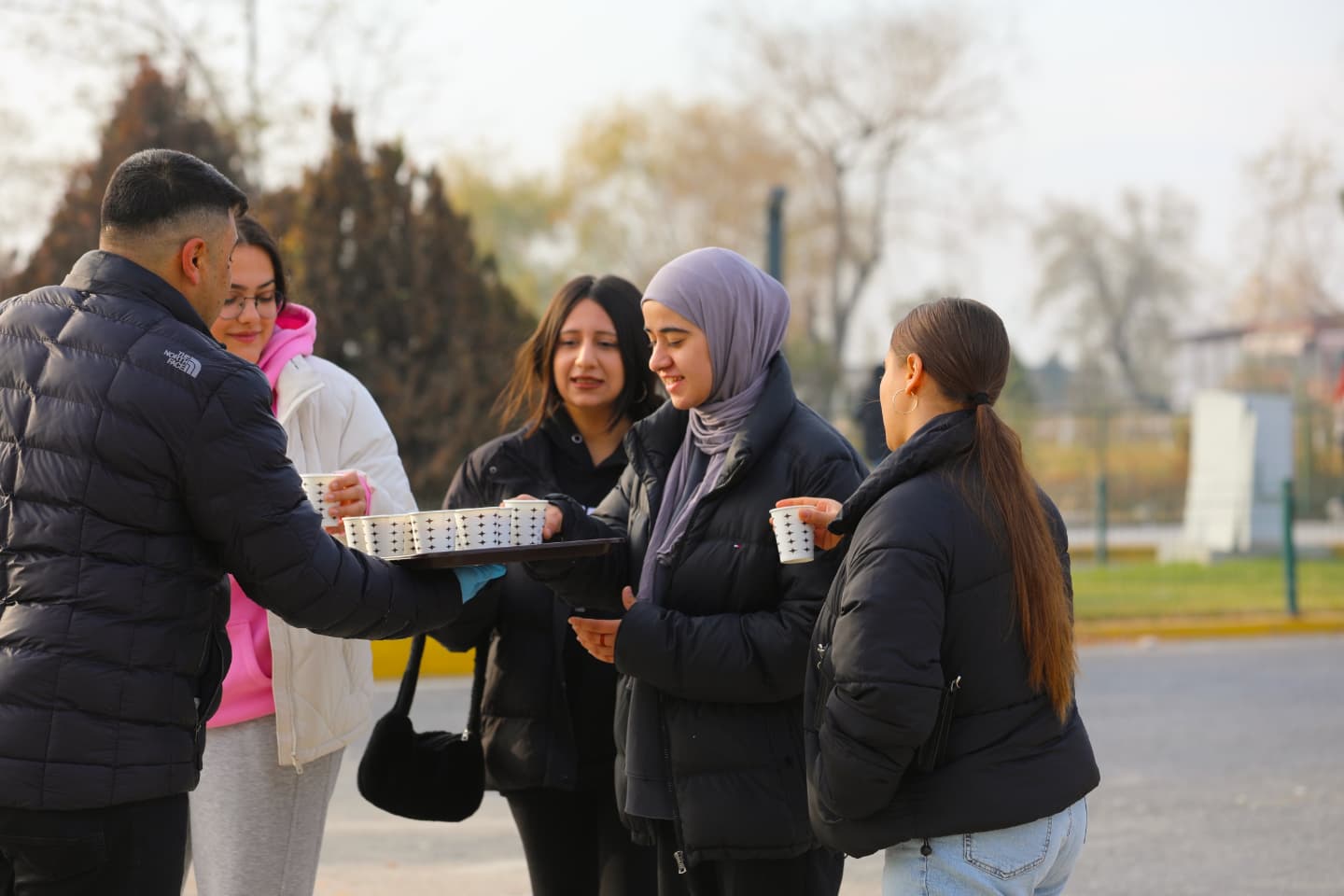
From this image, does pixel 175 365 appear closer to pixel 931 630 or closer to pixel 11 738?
pixel 11 738

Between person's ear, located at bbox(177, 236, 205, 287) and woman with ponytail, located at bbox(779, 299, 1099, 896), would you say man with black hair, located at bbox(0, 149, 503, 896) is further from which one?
woman with ponytail, located at bbox(779, 299, 1099, 896)

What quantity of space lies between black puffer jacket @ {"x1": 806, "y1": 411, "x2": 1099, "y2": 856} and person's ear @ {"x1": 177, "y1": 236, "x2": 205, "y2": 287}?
134cm

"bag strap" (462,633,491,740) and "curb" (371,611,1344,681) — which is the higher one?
Answer: "bag strap" (462,633,491,740)

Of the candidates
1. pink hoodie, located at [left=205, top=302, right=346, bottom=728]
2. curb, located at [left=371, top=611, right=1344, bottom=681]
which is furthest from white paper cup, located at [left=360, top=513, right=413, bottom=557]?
curb, located at [left=371, top=611, right=1344, bottom=681]

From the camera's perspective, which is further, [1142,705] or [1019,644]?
[1142,705]

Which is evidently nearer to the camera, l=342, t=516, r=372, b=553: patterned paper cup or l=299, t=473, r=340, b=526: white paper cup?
l=342, t=516, r=372, b=553: patterned paper cup

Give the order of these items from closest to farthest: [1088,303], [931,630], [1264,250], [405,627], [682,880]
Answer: [931,630] → [405,627] → [682,880] → [1264,250] → [1088,303]

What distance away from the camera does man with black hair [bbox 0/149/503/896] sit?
262 centimetres

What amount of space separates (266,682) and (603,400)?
4.12 ft

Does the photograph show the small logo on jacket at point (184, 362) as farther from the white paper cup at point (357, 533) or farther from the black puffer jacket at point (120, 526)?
the white paper cup at point (357, 533)

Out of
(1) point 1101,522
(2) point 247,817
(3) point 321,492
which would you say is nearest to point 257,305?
(3) point 321,492

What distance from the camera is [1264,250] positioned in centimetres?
5344

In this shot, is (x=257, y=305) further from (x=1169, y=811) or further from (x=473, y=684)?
(x=1169, y=811)

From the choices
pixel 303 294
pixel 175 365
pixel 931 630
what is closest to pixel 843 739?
pixel 931 630
